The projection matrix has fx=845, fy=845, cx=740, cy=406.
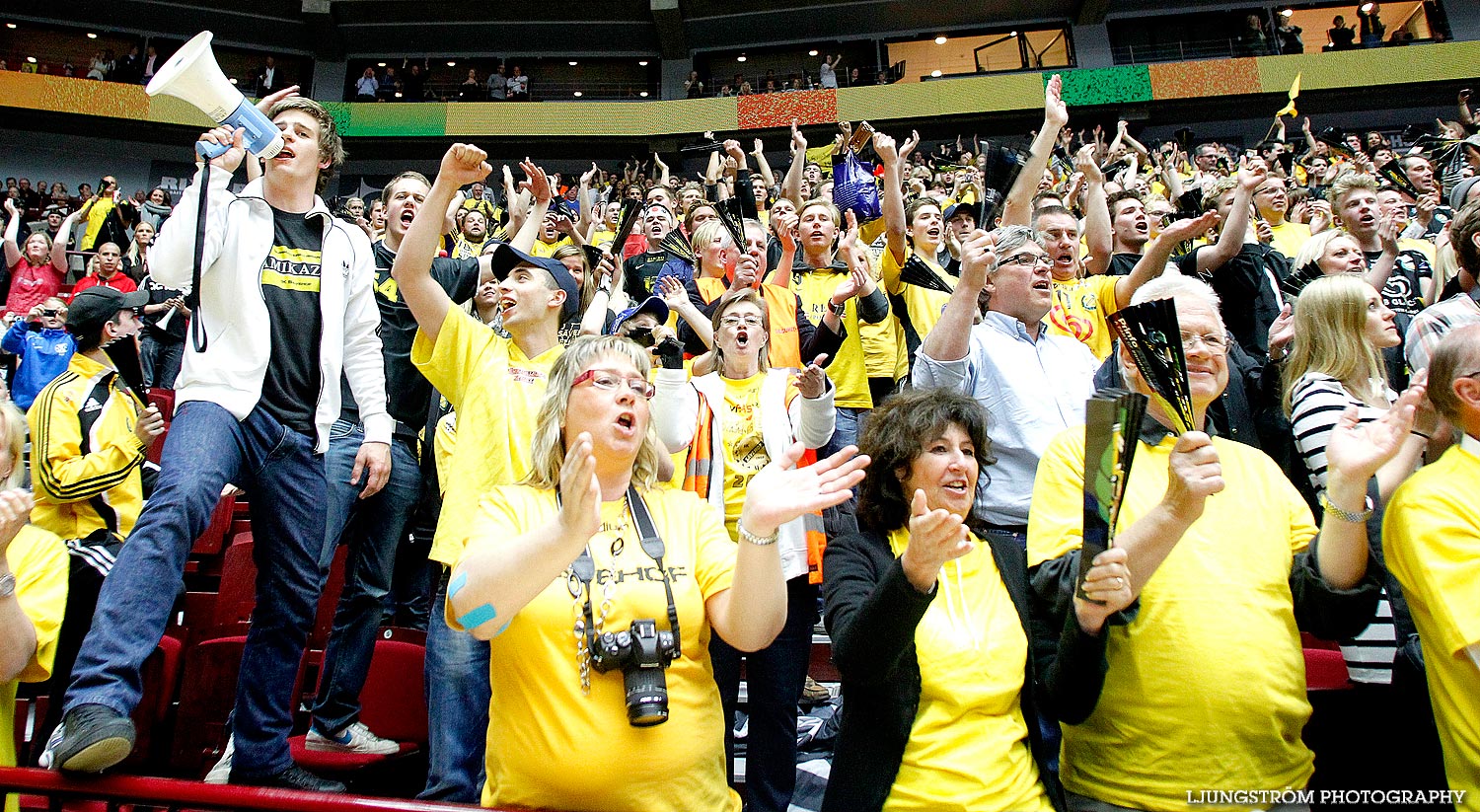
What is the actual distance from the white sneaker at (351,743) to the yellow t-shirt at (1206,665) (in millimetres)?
1976

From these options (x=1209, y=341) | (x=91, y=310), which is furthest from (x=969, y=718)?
(x=91, y=310)

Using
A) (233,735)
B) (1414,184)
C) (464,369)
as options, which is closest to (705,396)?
(464,369)

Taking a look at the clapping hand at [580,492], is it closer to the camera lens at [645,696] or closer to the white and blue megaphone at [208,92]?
the camera lens at [645,696]

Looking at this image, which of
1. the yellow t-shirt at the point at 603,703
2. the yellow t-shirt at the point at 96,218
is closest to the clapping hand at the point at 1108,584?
the yellow t-shirt at the point at 603,703

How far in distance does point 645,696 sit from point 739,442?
1426mm

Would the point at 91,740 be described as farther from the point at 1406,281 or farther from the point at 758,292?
the point at 1406,281

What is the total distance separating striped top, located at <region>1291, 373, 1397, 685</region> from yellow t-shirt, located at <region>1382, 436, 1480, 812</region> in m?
0.26

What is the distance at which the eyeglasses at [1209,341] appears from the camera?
75.7 inches

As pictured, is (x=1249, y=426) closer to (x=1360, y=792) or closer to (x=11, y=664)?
(x=1360, y=792)

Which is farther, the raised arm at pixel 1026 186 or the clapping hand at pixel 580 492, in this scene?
the raised arm at pixel 1026 186

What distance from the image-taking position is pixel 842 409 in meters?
3.71

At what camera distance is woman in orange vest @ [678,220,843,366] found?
10.6 ft

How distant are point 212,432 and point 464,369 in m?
0.63

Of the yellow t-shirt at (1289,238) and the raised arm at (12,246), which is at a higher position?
the raised arm at (12,246)
